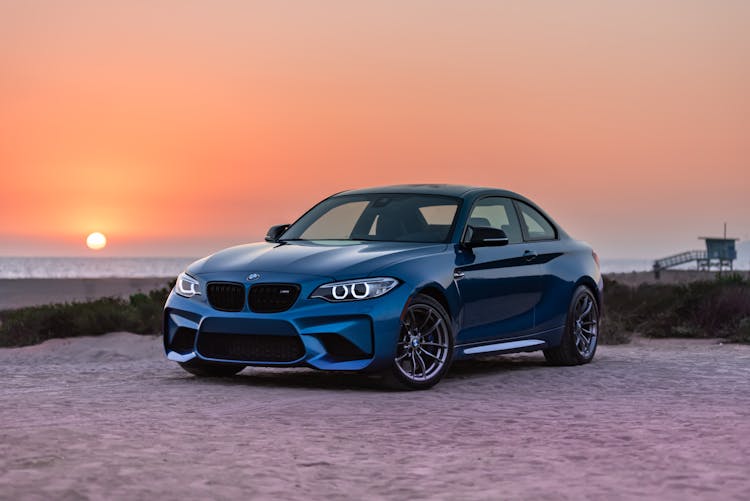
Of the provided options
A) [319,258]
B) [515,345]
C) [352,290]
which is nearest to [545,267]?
[515,345]

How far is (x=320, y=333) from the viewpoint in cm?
963

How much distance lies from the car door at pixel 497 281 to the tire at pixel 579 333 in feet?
2.64

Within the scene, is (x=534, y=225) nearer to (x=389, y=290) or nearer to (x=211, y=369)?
(x=389, y=290)

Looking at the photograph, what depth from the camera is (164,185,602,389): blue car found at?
969 centimetres

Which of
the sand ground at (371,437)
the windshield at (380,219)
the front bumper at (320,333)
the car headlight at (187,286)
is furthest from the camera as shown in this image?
the windshield at (380,219)

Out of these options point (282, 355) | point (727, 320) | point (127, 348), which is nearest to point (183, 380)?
point (282, 355)

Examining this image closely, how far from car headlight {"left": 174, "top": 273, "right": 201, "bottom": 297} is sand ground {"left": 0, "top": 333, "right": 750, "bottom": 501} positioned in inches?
31.6

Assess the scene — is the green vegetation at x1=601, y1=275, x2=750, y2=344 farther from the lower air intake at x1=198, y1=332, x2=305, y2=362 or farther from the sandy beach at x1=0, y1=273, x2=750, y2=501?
the lower air intake at x1=198, y1=332, x2=305, y2=362

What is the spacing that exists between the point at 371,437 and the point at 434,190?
449 cm

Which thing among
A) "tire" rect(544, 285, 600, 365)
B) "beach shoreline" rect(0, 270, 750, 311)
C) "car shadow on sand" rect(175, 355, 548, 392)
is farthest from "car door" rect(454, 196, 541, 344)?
"beach shoreline" rect(0, 270, 750, 311)

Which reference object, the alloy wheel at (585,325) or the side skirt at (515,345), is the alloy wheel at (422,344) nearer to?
the side skirt at (515,345)

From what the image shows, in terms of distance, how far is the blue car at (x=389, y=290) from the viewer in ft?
31.8

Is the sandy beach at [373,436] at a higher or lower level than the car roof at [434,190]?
lower

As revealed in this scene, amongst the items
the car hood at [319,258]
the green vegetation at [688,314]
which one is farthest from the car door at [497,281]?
the green vegetation at [688,314]
